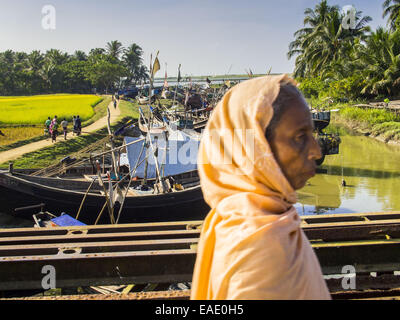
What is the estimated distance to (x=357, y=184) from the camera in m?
13.9

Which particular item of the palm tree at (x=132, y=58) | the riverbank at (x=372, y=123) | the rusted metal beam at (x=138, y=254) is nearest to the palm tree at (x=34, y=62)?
the palm tree at (x=132, y=58)

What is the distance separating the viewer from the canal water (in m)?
11.2

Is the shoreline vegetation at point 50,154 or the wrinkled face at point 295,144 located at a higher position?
the wrinkled face at point 295,144

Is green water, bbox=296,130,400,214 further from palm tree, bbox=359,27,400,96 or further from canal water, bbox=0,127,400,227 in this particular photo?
palm tree, bbox=359,27,400,96

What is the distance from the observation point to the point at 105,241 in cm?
259

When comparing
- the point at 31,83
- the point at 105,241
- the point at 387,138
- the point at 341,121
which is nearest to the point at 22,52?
the point at 31,83

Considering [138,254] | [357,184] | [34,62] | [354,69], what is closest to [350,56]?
[354,69]

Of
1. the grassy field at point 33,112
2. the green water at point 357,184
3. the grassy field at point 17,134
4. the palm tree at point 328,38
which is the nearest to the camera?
the green water at point 357,184

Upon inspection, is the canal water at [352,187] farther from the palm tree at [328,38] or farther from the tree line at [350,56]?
the palm tree at [328,38]

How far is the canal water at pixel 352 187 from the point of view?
440 inches

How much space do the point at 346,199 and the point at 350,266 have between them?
10683 mm

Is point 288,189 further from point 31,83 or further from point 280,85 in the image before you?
point 31,83

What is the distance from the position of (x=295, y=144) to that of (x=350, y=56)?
3405 cm

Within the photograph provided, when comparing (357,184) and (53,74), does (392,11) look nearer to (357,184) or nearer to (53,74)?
(357,184)
